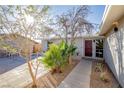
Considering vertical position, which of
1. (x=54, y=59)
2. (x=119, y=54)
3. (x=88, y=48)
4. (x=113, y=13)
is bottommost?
(x=54, y=59)

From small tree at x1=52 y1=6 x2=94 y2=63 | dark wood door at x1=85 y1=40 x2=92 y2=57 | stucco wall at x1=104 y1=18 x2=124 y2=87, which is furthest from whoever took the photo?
dark wood door at x1=85 y1=40 x2=92 y2=57

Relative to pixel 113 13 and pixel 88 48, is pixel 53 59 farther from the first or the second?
pixel 88 48

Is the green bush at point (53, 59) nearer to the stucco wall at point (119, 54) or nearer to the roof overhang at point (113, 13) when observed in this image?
the stucco wall at point (119, 54)

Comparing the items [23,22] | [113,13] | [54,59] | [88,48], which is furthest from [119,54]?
[88,48]

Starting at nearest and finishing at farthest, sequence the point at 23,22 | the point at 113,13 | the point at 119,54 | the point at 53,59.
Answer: the point at 113,13 → the point at 23,22 → the point at 119,54 → the point at 53,59

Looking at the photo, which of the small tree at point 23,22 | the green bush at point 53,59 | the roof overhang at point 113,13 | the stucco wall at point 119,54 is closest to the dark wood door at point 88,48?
the green bush at point 53,59

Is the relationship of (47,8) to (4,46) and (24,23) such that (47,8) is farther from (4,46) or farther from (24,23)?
(4,46)

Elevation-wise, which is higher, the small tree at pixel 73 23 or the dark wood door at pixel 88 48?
the small tree at pixel 73 23

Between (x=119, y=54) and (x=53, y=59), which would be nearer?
(x=119, y=54)

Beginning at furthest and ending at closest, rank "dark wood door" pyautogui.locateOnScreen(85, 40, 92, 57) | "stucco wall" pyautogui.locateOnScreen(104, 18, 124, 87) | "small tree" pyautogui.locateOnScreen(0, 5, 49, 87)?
"dark wood door" pyautogui.locateOnScreen(85, 40, 92, 57)
"stucco wall" pyautogui.locateOnScreen(104, 18, 124, 87)
"small tree" pyautogui.locateOnScreen(0, 5, 49, 87)

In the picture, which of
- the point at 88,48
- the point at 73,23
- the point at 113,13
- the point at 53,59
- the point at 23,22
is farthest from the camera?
the point at 88,48

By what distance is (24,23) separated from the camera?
14.6 feet

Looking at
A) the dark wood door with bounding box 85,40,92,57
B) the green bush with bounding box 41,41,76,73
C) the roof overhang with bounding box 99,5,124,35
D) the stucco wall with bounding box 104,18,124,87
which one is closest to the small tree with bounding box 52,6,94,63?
the green bush with bounding box 41,41,76,73

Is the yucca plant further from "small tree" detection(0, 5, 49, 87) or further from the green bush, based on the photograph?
"small tree" detection(0, 5, 49, 87)
